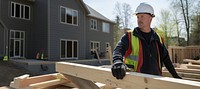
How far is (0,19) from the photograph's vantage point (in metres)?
16.4

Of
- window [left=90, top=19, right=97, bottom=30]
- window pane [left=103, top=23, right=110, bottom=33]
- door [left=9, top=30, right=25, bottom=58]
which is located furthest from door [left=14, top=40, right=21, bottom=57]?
window pane [left=103, top=23, right=110, bottom=33]

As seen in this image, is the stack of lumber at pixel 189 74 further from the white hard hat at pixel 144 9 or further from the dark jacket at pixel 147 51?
the white hard hat at pixel 144 9

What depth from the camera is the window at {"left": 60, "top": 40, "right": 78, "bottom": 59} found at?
1959 centimetres

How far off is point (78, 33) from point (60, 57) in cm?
329

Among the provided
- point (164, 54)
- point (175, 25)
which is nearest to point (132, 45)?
point (164, 54)

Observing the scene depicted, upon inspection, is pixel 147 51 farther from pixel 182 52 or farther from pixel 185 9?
pixel 185 9

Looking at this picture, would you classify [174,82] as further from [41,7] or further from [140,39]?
[41,7]

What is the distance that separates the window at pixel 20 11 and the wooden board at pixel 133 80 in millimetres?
16511

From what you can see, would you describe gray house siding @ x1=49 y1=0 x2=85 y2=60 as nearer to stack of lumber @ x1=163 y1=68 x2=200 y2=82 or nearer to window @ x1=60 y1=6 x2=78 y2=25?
window @ x1=60 y1=6 x2=78 y2=25

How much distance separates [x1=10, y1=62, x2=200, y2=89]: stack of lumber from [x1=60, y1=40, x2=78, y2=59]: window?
54.2 ft

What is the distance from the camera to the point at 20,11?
58.4 ft

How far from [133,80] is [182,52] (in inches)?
518

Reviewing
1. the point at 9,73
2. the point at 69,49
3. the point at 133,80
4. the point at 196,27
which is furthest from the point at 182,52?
the point at 196,27

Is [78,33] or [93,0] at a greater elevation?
[93,0]
